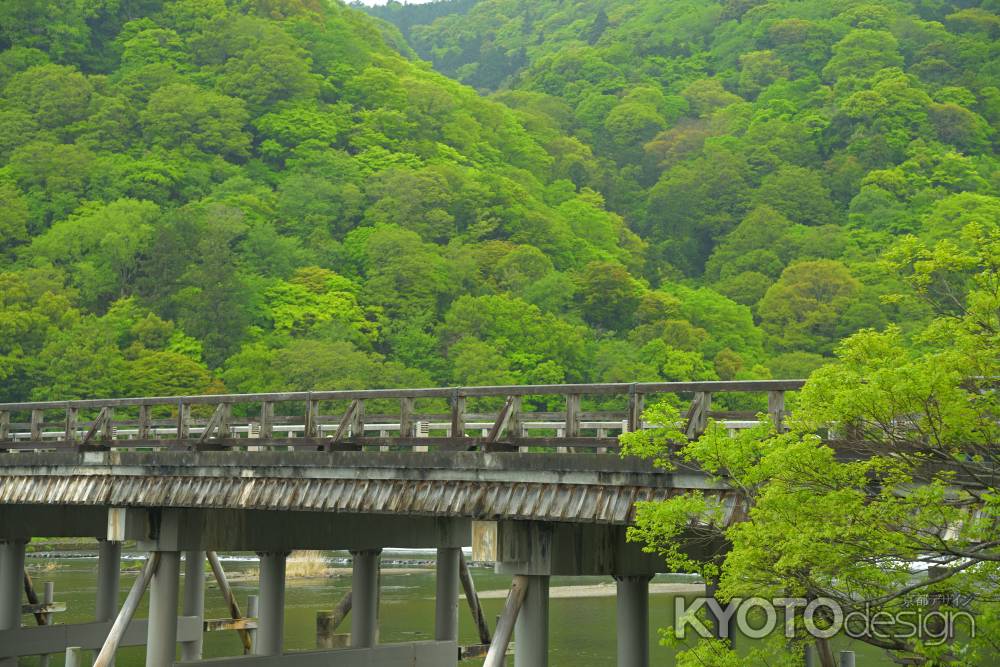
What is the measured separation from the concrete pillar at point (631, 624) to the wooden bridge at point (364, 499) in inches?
0.8

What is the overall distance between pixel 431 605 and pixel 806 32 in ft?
298

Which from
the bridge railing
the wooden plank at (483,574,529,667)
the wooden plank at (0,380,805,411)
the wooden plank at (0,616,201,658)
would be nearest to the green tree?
the wooden plank at (0,616,201,658)

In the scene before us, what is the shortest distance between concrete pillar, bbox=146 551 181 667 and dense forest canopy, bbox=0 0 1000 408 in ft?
174

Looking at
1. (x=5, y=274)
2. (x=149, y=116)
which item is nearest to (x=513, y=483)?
(x=5, y=274)

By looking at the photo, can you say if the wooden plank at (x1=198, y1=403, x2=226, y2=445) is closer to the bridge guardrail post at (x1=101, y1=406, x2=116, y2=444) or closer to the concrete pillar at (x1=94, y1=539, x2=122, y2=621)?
the bridge guardrail post at (x1=101, y1=406, x2=116, y2=444)

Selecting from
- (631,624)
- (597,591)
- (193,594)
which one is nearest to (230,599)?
(193,594)

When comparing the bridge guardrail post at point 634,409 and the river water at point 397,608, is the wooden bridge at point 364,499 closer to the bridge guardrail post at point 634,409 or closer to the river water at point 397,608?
the bridge guardrail post at point 634,409

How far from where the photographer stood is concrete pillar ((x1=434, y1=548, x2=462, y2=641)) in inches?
966

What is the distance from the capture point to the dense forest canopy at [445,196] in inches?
3204

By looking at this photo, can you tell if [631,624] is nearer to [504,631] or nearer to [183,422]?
[504,631]

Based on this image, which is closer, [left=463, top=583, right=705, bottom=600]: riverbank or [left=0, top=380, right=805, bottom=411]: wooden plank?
[left=0, top=380, right=805, bottom=411]: wooden plank

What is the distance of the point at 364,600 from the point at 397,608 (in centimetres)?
2383

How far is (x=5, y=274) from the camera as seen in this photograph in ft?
256

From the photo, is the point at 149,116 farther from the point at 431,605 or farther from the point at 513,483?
the point at 513,483
